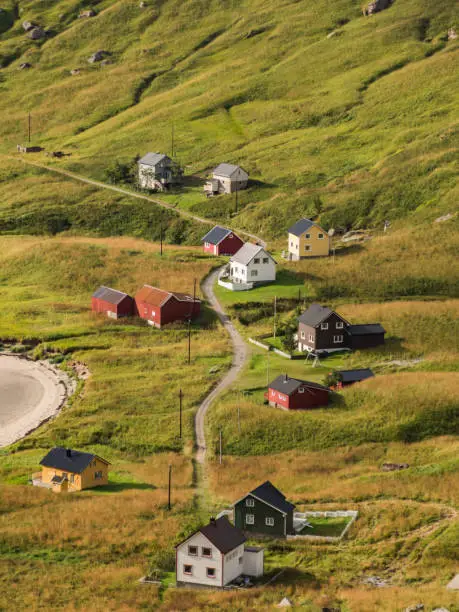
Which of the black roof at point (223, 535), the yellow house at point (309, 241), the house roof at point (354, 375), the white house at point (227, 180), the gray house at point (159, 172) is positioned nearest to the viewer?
the black roof at point (223, 535)

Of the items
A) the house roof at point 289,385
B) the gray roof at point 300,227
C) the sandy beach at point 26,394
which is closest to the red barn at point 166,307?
the sandy beach at point 26,394

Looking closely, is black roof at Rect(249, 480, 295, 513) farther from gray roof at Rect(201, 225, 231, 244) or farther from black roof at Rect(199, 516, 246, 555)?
gray roof at Rect(201, 225, 231, 244)

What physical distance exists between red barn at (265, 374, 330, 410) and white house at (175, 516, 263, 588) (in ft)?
94.8

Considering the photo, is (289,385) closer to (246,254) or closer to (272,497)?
(272,497)

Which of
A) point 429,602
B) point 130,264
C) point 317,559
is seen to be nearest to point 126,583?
point 317,559

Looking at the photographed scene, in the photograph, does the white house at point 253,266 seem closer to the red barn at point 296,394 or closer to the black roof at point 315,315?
the black roof at point 315,315

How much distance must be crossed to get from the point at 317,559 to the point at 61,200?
117m

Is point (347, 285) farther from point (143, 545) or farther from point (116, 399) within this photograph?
point (143, 545)

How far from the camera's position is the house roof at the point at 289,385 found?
105894 millimetres

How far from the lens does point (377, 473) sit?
93.5 metres

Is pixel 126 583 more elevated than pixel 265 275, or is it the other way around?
pixel 265 275

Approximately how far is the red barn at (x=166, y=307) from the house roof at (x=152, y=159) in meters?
56.1

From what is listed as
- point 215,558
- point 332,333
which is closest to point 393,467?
point 215,558

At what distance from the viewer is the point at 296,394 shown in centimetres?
10606
